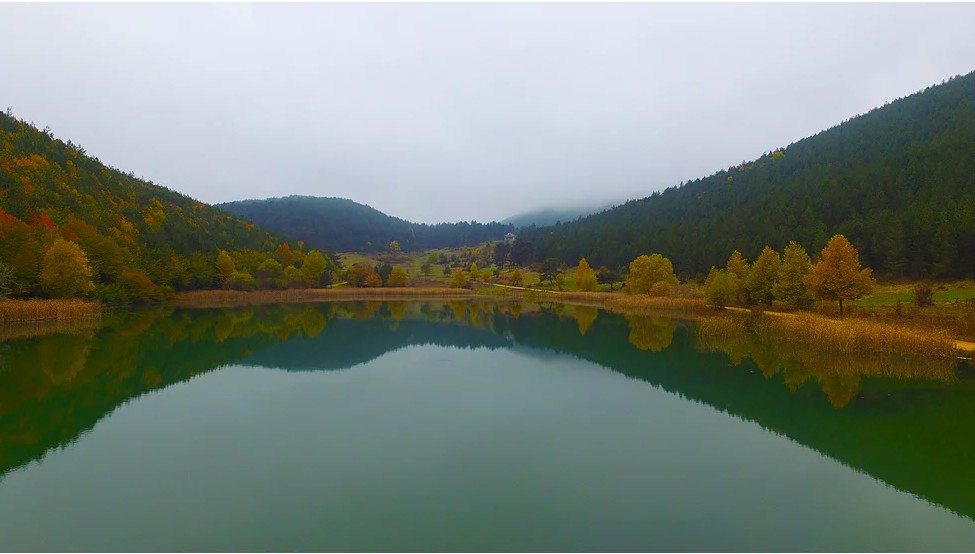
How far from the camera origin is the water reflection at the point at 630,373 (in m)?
12.7

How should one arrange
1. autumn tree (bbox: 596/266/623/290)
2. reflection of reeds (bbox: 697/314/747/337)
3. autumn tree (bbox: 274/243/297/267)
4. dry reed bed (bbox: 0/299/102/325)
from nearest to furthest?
1. reflection of reeds (bbox: 697/314/747/337)
2. dry reed bed (bbox: 0/299/102/325)
3. autumn tree (bbox: 596/266/623/290)
4. autumn tree (bbox: 274/243/297/267)

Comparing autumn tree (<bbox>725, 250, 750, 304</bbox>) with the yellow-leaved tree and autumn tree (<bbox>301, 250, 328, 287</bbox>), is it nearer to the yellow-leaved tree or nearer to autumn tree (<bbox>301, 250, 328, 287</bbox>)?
autumn tree (<bbox>301, 250, 328, 287</bbox>)

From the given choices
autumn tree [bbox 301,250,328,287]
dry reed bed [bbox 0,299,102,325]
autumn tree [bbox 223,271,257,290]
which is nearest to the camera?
dry reed bed [bbox 0,299,102,325]

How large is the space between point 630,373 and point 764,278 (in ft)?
85.0

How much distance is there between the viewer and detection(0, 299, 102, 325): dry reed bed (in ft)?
112

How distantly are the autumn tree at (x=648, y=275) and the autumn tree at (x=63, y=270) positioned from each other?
180 feet

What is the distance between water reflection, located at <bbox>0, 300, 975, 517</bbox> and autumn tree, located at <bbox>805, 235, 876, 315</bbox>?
19.5 feet

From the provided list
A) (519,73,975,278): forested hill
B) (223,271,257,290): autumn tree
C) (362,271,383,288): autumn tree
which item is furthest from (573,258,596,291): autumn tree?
(223,271,257,290): autumn tree

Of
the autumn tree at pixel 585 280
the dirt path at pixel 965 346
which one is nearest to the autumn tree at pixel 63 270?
the dirt path at pixel 965 346

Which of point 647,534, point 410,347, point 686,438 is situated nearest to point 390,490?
point 647,534

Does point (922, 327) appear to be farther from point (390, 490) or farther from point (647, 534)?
point (390, 490)

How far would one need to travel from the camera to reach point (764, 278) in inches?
1681

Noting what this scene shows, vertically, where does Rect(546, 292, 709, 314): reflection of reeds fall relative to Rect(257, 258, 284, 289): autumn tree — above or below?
below

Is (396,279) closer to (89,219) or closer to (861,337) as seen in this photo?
(89,219)
